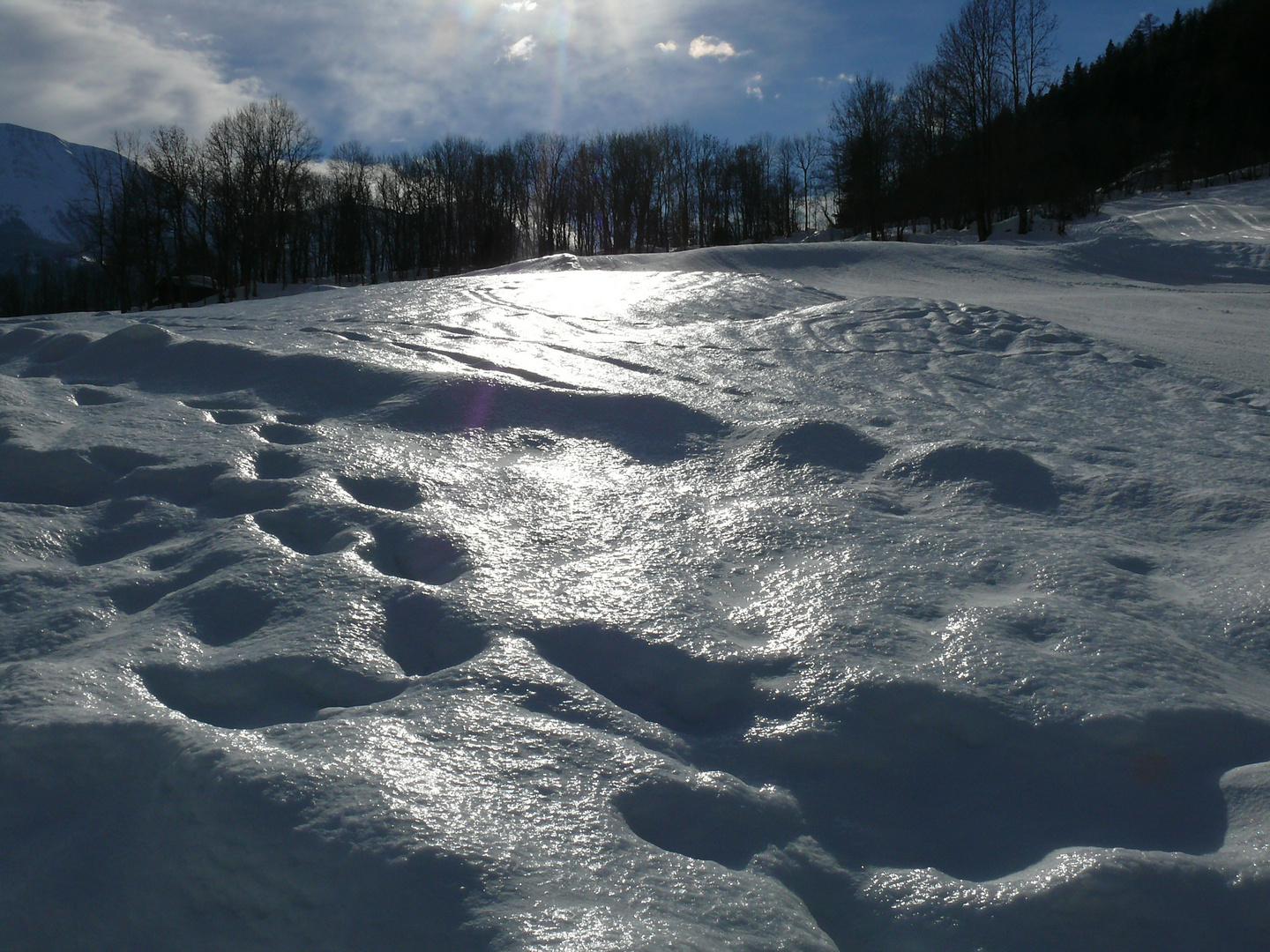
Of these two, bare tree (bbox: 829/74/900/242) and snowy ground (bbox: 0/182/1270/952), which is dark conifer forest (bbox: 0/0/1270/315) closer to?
bare tree (bbox: 829/74/900/242)

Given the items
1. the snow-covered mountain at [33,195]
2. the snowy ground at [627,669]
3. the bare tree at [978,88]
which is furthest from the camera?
the snow-covered mountain at [33,195]

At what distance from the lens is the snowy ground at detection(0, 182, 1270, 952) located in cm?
110

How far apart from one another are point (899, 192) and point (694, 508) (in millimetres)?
31774

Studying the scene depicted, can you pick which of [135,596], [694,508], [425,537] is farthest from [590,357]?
[135,596]

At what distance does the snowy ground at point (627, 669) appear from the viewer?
110cm

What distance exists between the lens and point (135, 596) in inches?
73.9

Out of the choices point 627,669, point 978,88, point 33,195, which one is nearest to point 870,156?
point 978,88

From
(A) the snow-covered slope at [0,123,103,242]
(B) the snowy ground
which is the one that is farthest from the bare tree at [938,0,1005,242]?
(A) the snow-covered slope at [0,123,103,242]

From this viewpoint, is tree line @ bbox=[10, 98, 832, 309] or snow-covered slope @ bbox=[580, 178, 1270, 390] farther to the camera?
tree line @ bbox=[10, 98, 832, 309]

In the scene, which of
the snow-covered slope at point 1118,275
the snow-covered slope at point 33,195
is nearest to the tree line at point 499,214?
the snow-covered slope at point 1118,275

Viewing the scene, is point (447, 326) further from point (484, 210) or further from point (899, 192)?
point (484, 210)

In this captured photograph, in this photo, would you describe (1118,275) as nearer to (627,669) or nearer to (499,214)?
(627,669)

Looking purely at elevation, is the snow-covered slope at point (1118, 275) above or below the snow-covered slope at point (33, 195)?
below

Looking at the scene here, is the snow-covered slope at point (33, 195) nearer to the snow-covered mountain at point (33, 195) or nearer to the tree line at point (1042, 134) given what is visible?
the snow-covered mountain at point (33, 195)
